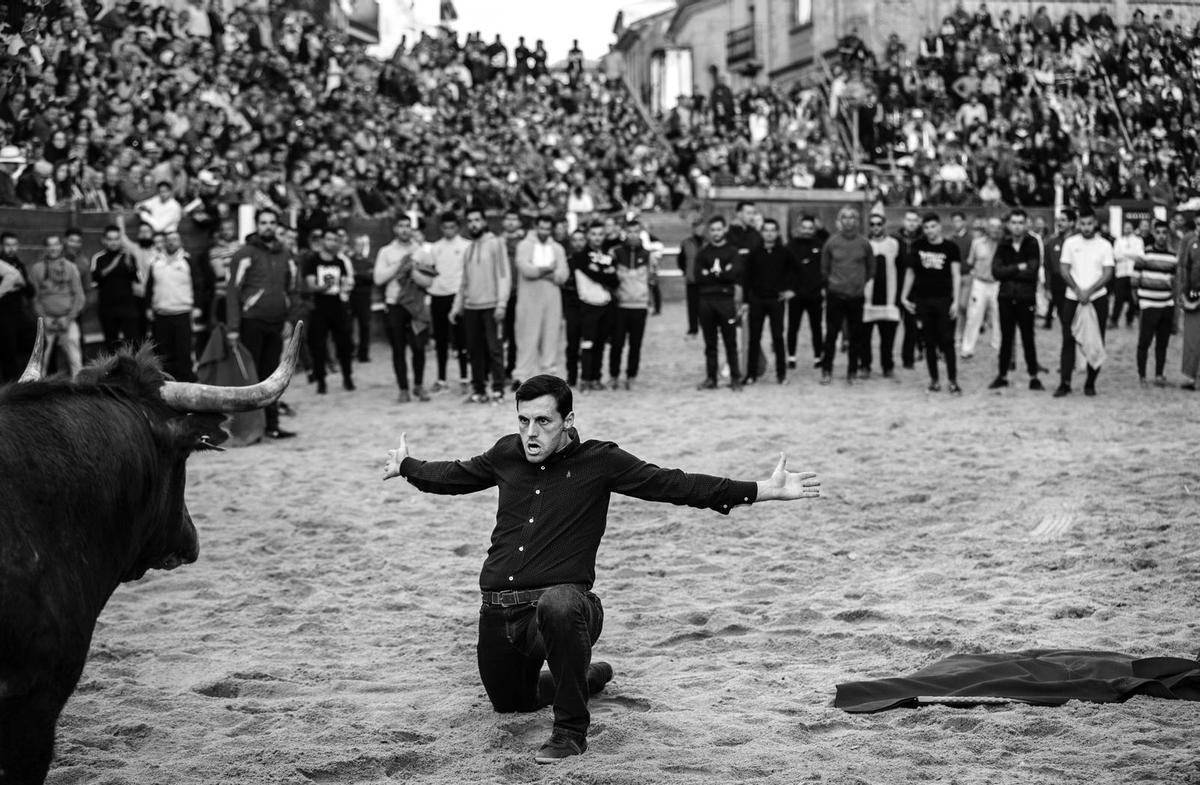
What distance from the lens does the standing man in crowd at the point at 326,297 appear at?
1495 centimetres

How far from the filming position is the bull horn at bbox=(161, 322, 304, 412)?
465 cm

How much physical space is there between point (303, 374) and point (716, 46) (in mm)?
37028

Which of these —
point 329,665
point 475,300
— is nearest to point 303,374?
point 475,300

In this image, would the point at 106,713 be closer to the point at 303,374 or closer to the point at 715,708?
the point at 715,708

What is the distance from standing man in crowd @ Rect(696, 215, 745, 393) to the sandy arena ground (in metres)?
2.41

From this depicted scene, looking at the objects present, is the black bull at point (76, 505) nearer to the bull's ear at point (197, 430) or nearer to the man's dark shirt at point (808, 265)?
the bull's ear at point (197, 430)

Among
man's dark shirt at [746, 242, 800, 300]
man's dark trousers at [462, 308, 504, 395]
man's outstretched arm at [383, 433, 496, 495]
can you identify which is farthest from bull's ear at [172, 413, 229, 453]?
man's dark shirt at [746, 242, 800, 300]

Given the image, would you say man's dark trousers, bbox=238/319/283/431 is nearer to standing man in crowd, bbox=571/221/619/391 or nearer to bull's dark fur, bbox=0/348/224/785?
standing man in crowd, bbox=571/221/619/391

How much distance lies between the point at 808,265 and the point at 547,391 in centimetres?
1098

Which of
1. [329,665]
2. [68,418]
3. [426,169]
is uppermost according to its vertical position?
[426,169]

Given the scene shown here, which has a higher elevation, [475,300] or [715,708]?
[475,300]

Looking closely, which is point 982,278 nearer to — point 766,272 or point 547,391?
point 766,272

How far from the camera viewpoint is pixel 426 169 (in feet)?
79.9

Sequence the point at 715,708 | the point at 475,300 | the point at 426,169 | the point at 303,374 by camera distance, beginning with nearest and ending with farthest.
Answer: the point at 715,708 → the point at 475,300 → the point at 303,374 → the point at 426,169
